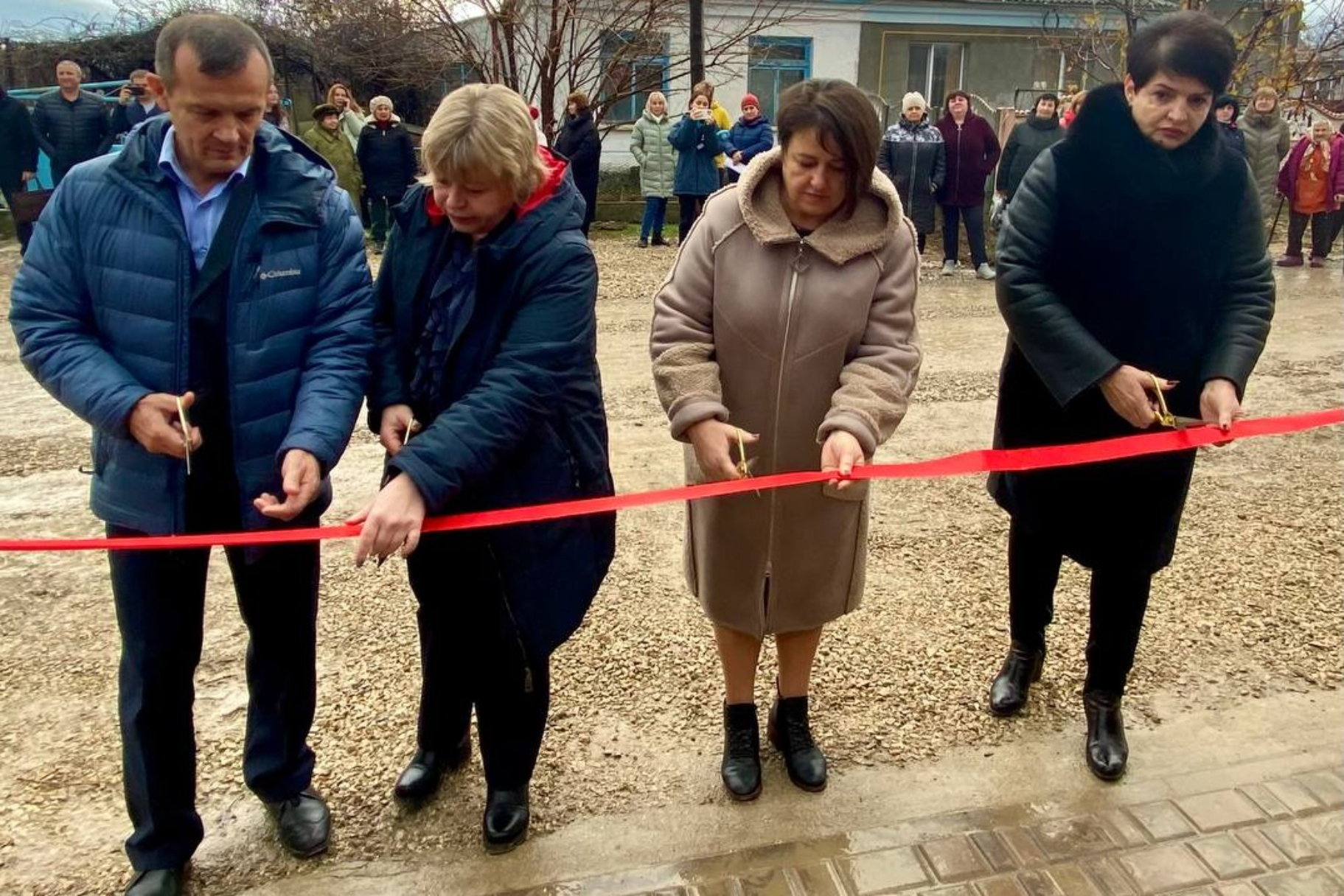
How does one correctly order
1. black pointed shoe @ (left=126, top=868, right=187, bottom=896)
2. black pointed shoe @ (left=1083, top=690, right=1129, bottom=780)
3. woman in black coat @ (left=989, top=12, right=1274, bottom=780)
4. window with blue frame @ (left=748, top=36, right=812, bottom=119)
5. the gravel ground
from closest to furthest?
black pointed shoe @ (left=126, top=868, right=187, bottom=896) → woman in black coat @ (left=989, top=12, right=1274, bottom=780) → the gravel ground → black pointed shoe @ (left=1083, top=690, right=1129, bottom=780) → window with blue frame @ (left=748, top=36, right=812, bottom=119)

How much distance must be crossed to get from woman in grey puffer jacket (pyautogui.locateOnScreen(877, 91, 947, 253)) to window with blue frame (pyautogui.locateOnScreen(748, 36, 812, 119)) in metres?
11.5

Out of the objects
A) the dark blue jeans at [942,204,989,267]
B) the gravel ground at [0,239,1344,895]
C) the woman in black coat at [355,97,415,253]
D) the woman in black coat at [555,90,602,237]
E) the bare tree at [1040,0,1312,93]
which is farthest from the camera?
the bare tree at [1040,0,1312,93]

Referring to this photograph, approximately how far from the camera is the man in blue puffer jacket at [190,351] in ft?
7.43

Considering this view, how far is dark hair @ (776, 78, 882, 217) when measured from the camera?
2480mm

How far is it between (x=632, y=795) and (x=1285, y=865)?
1722 mm

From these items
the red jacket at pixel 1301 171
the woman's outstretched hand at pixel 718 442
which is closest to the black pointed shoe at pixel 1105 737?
the woman's outstretched hand at pixel 718 442

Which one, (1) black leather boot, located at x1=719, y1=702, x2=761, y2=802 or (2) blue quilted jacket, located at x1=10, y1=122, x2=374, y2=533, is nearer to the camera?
(2) blue quilted jacket, located at x1=10, y1=122, x2=374, y2=533

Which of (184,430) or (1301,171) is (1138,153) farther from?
(1301,171)

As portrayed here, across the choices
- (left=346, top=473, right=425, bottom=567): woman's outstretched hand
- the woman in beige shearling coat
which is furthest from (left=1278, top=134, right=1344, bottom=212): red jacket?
(left=346, top=473, right=425, bottom=567): woman's outstretched hand

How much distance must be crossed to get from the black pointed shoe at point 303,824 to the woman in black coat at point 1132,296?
2.20 m

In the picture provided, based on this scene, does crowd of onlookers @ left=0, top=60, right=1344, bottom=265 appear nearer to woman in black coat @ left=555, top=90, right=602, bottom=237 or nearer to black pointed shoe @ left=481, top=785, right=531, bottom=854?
woman in black coat @ left=555, top=90, right=602, bottom=237

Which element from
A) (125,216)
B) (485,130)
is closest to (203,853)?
(125,216)

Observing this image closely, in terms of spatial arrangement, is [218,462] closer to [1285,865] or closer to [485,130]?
[485,130]

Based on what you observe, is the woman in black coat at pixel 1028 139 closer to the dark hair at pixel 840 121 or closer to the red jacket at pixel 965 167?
the red jacket at pixel 965 167
